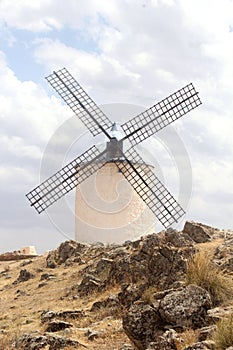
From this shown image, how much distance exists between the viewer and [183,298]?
1214 cm

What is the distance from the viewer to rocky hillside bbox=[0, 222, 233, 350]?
1182cm

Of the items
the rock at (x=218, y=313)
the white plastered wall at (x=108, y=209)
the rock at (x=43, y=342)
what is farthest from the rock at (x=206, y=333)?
the white plastered wall at (x=108, y=209)

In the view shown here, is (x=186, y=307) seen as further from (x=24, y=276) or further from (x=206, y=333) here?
(x=24, y=276)

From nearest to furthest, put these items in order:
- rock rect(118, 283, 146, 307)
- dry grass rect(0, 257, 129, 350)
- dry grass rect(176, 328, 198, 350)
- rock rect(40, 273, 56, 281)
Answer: dry grass rect(176, 328, 198, 350) < dry grass rect(0, 257, 129, 350) < rock rect(118, 283, 146, 307) < rock rect(40, 273, 56, 281)

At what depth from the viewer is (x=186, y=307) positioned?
39.4 ft

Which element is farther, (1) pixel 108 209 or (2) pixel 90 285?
(1) pixel 108 209

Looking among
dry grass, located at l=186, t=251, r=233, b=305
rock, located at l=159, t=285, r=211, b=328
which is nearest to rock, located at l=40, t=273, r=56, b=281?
dry grass, located at l=186, t=251, r=233, b=305

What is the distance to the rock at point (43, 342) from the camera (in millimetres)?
13897

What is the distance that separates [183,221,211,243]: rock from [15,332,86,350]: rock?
A: 44.3ft

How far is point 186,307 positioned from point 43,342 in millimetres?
4250

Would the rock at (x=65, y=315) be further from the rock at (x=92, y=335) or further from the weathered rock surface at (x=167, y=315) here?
the weathered rock surface at (x=167, y=315)

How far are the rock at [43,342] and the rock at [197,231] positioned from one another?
13512mm

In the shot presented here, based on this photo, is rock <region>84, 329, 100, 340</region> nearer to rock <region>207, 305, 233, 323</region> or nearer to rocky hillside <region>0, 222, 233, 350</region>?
rocky hillside <region>0, 222, 233, 350</region>

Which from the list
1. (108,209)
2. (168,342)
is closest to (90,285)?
(108,209)
